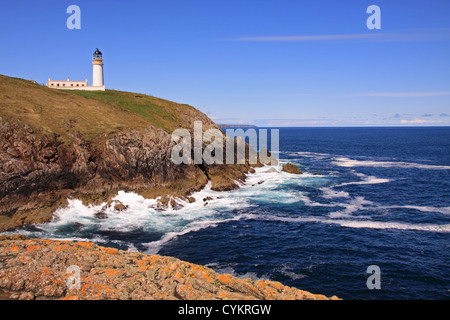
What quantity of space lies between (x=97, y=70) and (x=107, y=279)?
237 ft

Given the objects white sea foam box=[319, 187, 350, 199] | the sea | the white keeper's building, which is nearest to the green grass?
the white keeper's building

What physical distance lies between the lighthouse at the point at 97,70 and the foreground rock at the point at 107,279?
66753 millimetres

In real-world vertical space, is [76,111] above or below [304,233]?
above

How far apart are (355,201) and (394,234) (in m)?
14.4

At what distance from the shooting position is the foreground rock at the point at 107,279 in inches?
509

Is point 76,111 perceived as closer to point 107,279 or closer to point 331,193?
point 331,193

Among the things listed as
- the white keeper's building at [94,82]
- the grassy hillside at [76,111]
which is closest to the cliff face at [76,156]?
the grassy hillside at [76,111]

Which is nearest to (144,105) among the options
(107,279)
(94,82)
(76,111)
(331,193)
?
(94,82)

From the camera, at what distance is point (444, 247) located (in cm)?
3152

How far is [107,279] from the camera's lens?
13.9m

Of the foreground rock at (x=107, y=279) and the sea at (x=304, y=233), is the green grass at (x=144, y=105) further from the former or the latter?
the foreground rock at (x=107, y=279)

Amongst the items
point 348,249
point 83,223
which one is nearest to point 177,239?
point 83,223

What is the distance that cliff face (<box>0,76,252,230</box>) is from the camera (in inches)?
1517

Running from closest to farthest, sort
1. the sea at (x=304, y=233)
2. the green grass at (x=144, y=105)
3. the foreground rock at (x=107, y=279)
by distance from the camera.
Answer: the foreground rock at (x=107, y=279), the sea at (x=304, y=233), the green grass at (x=144, y=105)
